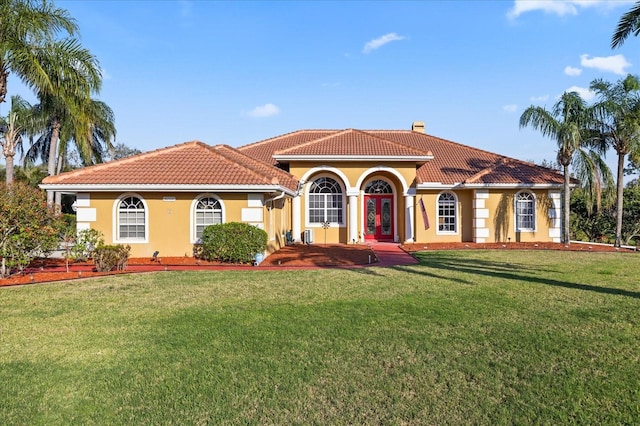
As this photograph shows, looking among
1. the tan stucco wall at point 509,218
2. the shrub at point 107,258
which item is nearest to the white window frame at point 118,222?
the shrub at point 107,258

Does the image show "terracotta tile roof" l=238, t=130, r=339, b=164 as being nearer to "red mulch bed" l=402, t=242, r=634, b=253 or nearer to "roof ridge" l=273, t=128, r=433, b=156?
"roof ridge" l=273, t=128, r=433, b=156

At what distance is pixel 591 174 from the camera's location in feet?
66.3

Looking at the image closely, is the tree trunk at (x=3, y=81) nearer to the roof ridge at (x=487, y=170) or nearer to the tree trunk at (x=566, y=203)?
the roof ridge at (x=487, y=170)

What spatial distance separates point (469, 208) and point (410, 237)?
3.69 metres

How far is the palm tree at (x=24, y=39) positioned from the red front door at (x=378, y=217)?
50.1 ft

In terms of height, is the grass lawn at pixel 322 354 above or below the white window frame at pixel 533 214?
below

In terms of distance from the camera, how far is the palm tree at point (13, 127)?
83.7 feet

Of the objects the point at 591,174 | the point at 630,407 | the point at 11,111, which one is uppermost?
the point at 11,111

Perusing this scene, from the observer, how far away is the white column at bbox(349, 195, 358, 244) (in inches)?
826

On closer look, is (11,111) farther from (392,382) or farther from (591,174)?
(591,174)

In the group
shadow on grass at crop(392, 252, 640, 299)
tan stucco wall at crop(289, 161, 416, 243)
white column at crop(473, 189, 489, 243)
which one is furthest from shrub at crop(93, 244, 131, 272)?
white column at crop(473, 189, 489, 243)

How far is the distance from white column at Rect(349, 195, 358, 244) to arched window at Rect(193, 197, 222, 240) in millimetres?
7800

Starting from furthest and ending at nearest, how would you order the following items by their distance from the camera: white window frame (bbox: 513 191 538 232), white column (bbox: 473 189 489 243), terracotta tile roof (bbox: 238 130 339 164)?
1. terracotta tile roof (bbox: 238 130 339 164)
2. white window frame (bbox: 513 191 538 232)
3. white column (bbox: 473 189 489 243)

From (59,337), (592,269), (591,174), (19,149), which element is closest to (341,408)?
(59,337)
